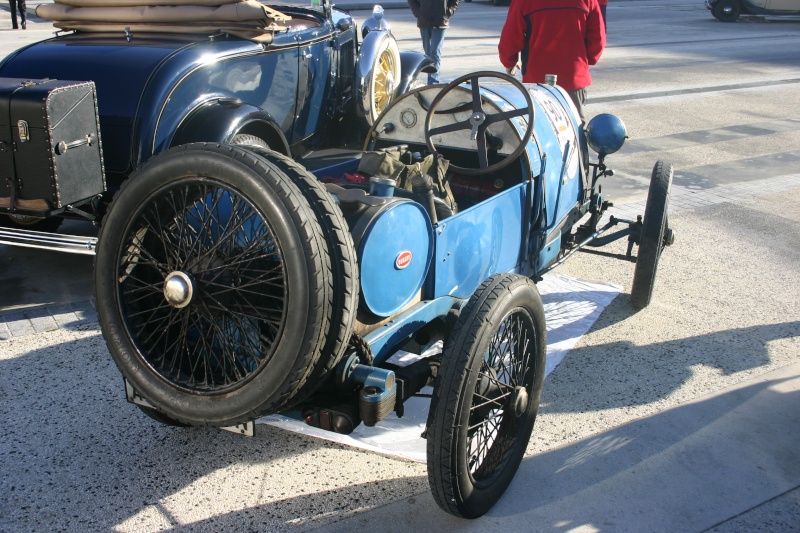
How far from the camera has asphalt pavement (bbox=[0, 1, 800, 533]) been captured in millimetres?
3268

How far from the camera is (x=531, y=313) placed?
128 inches

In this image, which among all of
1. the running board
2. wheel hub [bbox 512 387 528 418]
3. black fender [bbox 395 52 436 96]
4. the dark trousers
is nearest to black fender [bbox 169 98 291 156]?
the running board

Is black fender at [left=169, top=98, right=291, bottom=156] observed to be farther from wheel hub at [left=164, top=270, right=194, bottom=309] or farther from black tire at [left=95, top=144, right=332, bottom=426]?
wheel hub at [left=164, top=270, right=194, bottom=309]

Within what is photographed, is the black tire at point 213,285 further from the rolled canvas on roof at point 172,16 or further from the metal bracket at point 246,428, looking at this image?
the rolled canvas on roof at point 172,16

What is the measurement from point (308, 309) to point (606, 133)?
3256 millimetres

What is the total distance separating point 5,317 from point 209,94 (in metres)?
1.94

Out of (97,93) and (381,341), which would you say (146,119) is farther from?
(381,341)

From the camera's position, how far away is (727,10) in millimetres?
Result: 23859

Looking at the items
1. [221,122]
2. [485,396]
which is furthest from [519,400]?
[221,122]

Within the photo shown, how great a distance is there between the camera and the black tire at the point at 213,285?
2660 mm

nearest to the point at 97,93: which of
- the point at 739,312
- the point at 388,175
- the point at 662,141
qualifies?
the point at 388,175

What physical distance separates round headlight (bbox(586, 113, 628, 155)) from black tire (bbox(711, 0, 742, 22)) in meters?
21.4

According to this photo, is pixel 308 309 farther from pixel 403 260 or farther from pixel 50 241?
pixel 50 241

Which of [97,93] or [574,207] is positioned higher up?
[97,93]
